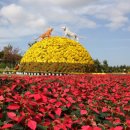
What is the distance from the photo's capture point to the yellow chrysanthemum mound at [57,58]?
28062 mm

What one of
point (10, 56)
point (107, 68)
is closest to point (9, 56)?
point (10, 56)

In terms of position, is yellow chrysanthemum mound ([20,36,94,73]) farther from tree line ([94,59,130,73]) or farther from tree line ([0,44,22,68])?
tree line ([0,44,22,68])

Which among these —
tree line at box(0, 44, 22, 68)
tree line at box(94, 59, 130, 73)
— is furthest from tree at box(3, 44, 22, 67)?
tree line at box(94, 59, 130, 73)

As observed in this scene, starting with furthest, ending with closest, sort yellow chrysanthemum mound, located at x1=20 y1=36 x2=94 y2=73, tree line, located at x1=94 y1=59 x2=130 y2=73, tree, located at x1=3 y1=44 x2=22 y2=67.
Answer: tree, located at x1=3 y1=44 x2=22 y2=67 < tree line, located at x1=94 y1=59 x2=130 y2=73 < yellow chrysanthemum mound, located at x1=20 y1=36 x2=94 y2=73

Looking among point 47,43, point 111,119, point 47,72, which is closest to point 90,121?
point 111,119

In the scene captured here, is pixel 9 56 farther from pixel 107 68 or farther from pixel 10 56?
pixel 107 68

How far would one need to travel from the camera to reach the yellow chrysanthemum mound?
92.1ft

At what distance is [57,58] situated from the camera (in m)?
28.5

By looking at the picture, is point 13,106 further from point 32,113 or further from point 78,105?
point 78,105

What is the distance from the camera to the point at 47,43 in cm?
2934

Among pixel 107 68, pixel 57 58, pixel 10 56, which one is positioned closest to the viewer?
pixel 57 58

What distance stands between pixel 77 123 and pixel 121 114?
0.68 meters

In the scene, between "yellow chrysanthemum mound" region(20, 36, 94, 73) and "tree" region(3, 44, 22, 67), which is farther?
"tree" region(3, 44, 22, 67)

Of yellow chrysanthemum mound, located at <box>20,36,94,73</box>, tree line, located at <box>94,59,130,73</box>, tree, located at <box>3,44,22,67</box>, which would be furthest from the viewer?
tree, located at <box>3,44,22,67</box>
